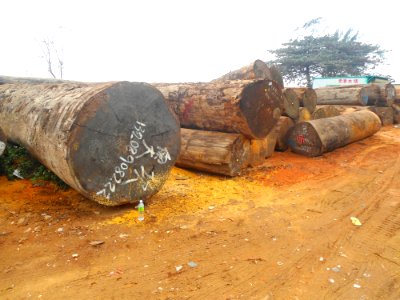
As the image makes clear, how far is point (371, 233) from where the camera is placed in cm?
330

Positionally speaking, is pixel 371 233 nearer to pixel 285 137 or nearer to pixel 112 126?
pixel 112 126

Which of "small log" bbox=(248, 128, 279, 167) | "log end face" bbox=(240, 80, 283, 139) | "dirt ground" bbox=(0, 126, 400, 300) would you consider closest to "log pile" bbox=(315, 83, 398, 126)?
"small log" bbox=(248, 128, 279, 167)

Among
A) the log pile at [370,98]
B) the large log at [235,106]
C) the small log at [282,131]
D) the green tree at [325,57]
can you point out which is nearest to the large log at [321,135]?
the small log at [282,131]

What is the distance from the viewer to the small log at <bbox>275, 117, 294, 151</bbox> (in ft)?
23.0

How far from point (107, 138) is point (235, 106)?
2.35m

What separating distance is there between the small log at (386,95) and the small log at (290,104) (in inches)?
228

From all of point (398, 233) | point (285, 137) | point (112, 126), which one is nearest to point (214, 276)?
point (112, 126)

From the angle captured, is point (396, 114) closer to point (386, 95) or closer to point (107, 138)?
point (386, 95)

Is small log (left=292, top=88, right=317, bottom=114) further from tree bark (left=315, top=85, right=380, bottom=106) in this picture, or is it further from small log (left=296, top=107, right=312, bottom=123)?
tree bark (left=315, top=85, right=380, bottom=106)

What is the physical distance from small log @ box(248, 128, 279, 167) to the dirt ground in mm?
969

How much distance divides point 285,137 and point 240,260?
489cm

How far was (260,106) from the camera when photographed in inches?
199

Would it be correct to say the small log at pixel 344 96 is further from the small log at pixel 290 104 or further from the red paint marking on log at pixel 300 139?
the red paint marking on log at pixel 300 139

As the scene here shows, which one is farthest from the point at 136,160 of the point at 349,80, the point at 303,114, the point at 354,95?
the point at 349,80
